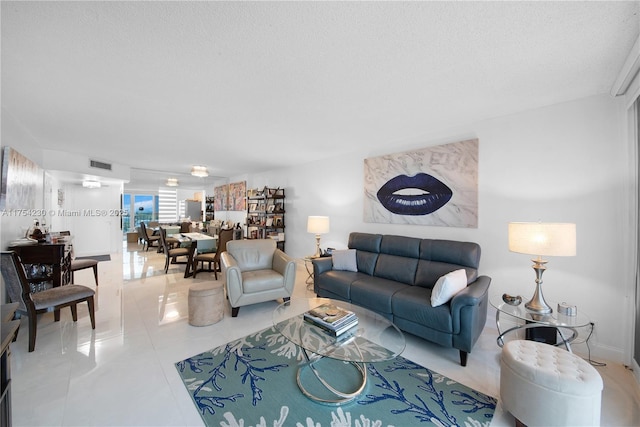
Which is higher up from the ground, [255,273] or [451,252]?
[451,252]

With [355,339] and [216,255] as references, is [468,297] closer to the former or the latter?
[355,339]

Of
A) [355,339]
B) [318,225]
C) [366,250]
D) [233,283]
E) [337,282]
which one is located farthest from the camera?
[318,225]

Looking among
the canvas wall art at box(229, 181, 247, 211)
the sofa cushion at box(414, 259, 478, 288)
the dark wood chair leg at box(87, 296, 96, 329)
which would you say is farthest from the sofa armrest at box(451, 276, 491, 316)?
the canvas wall art at box(229, 181, 247, 211)

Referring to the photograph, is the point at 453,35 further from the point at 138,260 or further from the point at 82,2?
the point at 138,260

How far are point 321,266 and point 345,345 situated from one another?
1.64 meters

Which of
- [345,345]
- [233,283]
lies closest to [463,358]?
[345,345]

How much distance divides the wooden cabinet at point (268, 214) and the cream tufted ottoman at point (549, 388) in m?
4.83

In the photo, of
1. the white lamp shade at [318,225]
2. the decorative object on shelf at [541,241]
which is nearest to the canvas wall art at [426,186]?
the white lamp shade at [318,225]

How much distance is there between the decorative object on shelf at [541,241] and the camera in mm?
1944

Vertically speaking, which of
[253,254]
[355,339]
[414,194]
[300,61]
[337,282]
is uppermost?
[300,61]

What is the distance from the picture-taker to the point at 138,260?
6.22 metres

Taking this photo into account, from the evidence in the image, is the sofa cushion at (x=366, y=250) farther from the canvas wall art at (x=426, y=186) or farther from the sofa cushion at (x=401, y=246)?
the canvas wall art at (x=426, y=186)

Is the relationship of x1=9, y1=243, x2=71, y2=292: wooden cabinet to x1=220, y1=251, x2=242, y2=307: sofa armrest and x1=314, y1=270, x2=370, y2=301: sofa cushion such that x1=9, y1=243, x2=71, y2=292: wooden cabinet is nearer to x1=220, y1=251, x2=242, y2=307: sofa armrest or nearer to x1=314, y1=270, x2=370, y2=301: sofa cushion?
x1=220, y1=251, x2=242, y2=307: sofa armrest

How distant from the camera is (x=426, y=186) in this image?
3.41m
